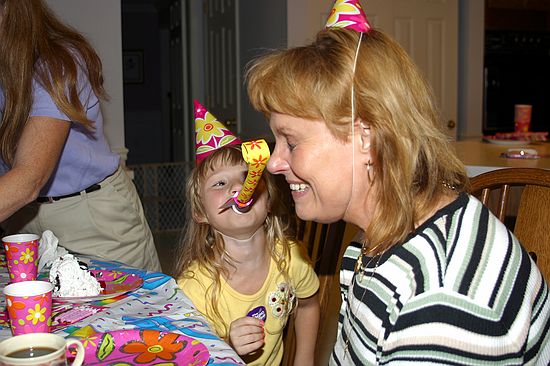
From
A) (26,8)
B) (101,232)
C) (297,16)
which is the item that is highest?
(297,16)

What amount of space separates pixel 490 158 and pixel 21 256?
→ 1993 mm

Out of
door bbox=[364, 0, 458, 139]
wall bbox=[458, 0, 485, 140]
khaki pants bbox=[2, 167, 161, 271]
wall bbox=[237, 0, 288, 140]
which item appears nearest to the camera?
khaki pants bbox=[2, 167, 161, 271]

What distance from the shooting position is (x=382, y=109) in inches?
36.4

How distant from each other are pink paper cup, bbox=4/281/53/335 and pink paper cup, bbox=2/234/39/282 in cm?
24

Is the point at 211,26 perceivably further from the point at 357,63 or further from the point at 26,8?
the point at 357,63

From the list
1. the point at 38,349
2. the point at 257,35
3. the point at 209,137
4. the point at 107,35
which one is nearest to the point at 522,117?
the point at 257,35

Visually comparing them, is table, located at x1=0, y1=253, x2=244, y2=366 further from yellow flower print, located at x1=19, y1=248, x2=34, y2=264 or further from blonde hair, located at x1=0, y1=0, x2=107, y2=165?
blonde hair, located at x1=0, y1=0, x2=107, y2=165

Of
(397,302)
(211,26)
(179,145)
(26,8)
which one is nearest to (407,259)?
(397,302)

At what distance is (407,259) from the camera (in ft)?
2.96

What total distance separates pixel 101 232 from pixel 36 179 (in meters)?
0.39

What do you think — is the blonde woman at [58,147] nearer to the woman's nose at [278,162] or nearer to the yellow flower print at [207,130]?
the yellow flower print at [207,130]

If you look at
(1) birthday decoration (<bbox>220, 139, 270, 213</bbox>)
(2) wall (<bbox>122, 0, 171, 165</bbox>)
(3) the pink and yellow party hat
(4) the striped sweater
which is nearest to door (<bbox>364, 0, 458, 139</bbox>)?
(3) the pink and yellow party hat

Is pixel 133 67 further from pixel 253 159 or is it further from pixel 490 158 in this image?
pixel 253 159

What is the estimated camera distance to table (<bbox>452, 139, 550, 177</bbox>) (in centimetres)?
244
